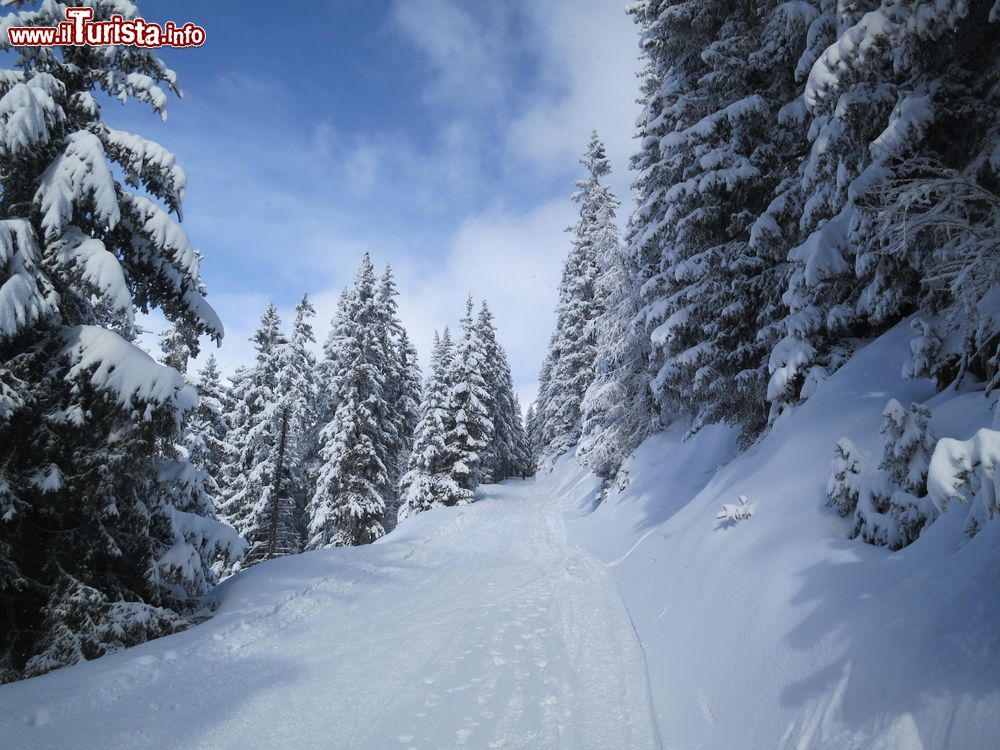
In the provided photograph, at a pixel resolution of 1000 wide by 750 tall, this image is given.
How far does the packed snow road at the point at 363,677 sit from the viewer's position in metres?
3.88

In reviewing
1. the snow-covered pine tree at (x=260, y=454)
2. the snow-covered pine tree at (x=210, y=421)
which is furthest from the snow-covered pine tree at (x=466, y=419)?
the snow-covered pine tree at (x=210, y=421)

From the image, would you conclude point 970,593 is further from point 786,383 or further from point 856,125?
point 856,125

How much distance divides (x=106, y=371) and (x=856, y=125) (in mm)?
10205

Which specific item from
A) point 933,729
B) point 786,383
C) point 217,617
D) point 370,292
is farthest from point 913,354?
point 370,292

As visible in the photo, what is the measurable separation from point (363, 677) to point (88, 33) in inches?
348

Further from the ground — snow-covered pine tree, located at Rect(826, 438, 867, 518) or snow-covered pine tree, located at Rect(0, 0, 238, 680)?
snow-covered pine tree, located at Rect(0, 0, 238, 680)

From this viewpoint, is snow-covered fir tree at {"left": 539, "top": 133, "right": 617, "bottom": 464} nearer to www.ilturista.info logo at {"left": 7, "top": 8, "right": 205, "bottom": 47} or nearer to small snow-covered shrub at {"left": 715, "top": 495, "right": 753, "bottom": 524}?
small snow-covered shrub at {"left": 715, "top": 495, "right": 753, "bottom": 524}

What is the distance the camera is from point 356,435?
22.3 meters

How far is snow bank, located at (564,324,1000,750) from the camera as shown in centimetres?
284

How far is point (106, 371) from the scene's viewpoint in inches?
223

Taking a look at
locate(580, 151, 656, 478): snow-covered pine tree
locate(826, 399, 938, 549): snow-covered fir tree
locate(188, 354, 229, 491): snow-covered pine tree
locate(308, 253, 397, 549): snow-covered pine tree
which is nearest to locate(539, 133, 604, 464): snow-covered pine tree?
locate(580, 151, 656, 478): snow-covered pine tree

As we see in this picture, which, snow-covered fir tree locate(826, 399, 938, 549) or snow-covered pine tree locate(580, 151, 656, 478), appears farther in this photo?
snow-covered pine tree locate(580, 151, 656, 478)

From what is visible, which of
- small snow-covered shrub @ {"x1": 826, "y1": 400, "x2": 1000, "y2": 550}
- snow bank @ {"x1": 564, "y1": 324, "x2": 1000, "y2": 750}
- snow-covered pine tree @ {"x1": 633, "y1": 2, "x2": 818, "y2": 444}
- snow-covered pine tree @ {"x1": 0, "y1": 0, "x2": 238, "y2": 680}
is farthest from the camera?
snow-covered pine tree @ {"x1": 633, "y1": 2, "x2": 818, "y2": 444}

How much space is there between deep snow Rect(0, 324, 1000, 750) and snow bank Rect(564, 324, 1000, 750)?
0.7 inches
